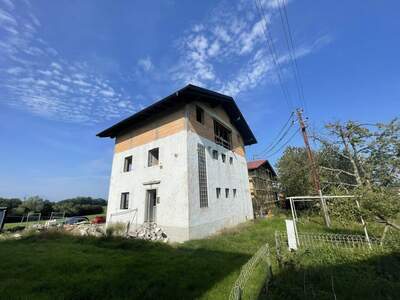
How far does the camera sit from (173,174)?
10.8 m

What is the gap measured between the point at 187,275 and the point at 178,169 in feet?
20.3

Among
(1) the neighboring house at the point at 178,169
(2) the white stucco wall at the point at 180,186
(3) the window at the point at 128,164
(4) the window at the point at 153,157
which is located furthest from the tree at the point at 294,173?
(3) the window at the point at 128,164

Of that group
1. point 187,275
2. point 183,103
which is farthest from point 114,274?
point 183,103

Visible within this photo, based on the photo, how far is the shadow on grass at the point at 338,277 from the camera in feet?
12.6

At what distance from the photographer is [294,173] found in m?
19.9

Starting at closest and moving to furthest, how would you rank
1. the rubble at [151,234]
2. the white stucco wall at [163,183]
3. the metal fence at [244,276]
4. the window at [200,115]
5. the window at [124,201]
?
the metal fence at [244,276], the rubble at [151,234], the white stucco wall at [163,183], the window at [200,115], the window at [124,201]

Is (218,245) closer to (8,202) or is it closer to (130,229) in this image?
(130,229)

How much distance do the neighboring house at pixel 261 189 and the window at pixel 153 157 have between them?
13.9m

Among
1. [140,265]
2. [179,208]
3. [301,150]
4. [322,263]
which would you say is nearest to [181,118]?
[179,208]

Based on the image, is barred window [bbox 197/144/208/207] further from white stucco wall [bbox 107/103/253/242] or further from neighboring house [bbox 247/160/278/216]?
neighboring house [bbox 247/160/278/216]

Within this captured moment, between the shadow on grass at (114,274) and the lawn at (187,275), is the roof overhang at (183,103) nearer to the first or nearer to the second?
the shadow on grass at (114,274)

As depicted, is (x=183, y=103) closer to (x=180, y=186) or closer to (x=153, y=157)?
(x=153, y=157)

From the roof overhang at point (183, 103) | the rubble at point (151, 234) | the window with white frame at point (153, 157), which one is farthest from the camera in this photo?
the window with white frame at point (153, 157)

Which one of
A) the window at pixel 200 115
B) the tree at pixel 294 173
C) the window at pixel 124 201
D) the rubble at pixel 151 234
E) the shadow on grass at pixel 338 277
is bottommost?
the shadow on grass at pixel 338 277
